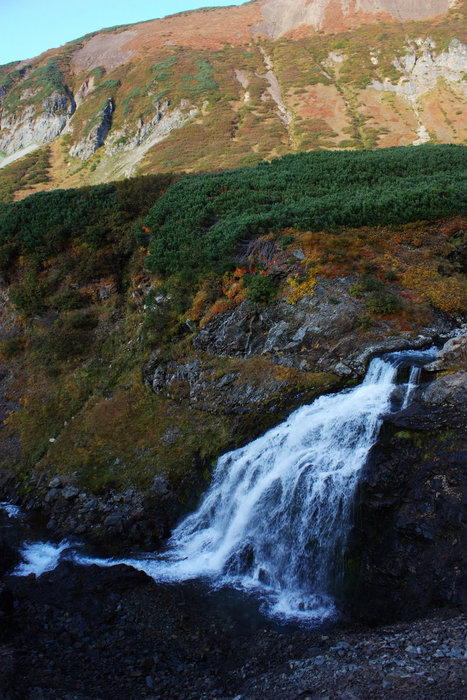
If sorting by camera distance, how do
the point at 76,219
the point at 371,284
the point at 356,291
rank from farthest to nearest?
1. the point at 76,219
2. the point at 371,284
3. the point at 356,291

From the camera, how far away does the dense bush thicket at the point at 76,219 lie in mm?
29344

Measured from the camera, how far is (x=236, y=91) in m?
75.8

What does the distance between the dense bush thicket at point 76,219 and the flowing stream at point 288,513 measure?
17.6 meters

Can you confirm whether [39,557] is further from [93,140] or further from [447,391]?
[93,140]

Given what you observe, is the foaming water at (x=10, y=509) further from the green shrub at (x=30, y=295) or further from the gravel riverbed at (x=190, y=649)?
the green shrub at (x=30, y=295)

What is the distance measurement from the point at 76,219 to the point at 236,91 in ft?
188

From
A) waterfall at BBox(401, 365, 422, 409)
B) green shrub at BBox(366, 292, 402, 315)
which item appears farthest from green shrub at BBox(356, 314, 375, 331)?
waterfall at BBox(401, 365, 422, 409)

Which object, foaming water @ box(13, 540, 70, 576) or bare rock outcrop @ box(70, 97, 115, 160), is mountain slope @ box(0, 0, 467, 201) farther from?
foaming water @ box(13, 540, 70, 576)

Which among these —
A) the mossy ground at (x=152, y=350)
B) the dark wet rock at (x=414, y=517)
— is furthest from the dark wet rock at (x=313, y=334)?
the dark wet rock at (x=414, y=517)

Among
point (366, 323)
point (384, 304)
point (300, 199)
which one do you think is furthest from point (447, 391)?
point (300, 199)

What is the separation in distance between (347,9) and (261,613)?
4455 inches

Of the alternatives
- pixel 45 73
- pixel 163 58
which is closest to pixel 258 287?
pixel 163 58

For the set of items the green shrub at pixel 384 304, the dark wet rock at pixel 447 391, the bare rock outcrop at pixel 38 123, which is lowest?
the dark wet rock at pixel 447 391

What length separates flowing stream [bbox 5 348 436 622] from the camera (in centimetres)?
1287
